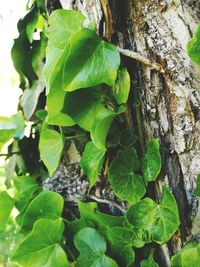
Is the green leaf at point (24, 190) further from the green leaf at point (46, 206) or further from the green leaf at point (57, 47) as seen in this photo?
the green leaf at point (57, 47)

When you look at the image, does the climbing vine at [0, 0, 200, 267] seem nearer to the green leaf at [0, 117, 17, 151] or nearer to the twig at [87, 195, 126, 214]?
the twig at [87, 195, 126, 214]

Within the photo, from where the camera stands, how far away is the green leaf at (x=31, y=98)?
75 cm

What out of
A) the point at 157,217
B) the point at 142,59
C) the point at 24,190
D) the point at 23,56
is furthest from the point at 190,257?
the point at 23,56

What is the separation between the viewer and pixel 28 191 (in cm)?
75

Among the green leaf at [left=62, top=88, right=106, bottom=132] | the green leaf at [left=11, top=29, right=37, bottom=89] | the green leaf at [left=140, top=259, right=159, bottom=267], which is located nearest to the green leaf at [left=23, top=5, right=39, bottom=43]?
the green leaf at [left=11, top=29, right=37, bottom=89]

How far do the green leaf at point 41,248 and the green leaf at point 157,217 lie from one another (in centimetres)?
14

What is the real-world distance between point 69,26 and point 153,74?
14 centimetres

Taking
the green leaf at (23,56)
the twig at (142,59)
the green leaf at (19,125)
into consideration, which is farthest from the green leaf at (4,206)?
the twig at (142,59)

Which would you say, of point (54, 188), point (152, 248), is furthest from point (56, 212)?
point (152, 248)

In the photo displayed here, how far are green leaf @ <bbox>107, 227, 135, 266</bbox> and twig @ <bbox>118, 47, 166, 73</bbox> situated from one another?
0.80 feet

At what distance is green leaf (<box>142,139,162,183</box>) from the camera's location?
1.72 feet

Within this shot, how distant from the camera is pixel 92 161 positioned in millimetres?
585

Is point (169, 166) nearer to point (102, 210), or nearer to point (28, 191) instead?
point (102, 210)

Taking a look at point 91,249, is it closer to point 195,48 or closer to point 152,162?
point 152,162
